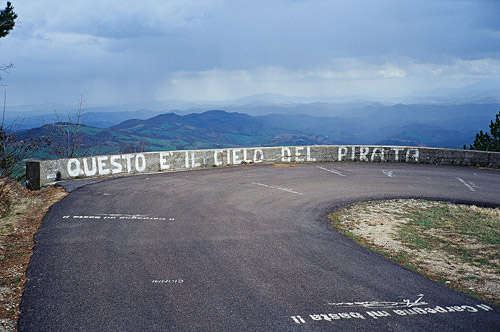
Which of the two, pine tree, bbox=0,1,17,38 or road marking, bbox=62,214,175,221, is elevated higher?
pine tree, bbox=0,1,17,38

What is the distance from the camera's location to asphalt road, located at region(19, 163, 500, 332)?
5262mm

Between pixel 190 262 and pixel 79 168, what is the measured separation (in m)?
11.0

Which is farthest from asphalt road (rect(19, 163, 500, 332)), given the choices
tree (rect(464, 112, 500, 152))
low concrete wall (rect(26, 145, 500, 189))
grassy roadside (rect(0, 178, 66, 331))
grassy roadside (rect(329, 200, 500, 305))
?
tree (rect(464, 112, 500, 152))

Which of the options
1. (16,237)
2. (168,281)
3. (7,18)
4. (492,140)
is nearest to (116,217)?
(16,237)

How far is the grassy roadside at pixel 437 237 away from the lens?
720 cm

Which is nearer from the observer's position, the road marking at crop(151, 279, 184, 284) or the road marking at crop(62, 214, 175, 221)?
the road marking at crop(151, 279, 184, 284)

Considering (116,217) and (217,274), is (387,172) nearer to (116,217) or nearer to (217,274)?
(116,217)

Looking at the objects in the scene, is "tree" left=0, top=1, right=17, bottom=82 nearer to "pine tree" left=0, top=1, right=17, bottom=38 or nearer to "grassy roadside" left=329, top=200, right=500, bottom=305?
"pine tree" left=0, top=1, right=17, bottom=38

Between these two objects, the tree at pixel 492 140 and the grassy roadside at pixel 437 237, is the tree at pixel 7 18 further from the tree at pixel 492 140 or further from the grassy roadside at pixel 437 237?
the tree at pixel 492 140

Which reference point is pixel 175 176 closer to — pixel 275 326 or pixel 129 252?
pixel 129 252

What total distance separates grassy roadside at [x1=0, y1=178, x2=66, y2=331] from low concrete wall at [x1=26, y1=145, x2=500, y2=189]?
1643 mm

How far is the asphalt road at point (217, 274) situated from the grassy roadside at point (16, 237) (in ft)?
0.65

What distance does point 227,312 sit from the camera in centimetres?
544

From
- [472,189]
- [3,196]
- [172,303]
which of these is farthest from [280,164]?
[172,303]
